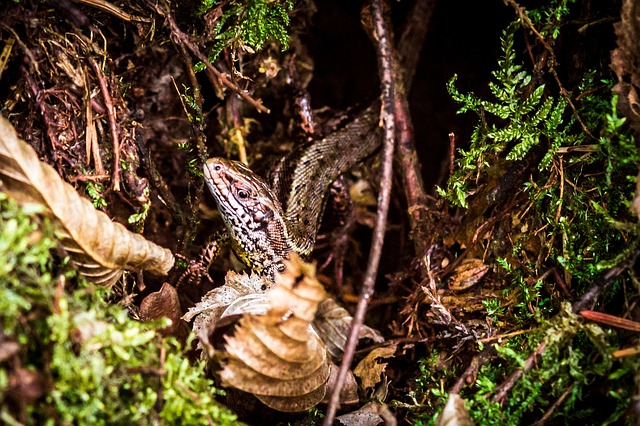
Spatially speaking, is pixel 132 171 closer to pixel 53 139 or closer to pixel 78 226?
pixel 53 139

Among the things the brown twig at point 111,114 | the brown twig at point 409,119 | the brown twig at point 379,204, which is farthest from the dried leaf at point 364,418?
the brown twig at point 111,114

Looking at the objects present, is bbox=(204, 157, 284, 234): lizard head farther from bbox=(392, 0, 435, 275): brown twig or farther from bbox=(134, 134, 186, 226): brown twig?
bbox=(392, 0, 435, 275): brown twig

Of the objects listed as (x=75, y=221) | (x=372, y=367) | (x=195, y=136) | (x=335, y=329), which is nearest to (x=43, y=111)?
(x=195, y=136)

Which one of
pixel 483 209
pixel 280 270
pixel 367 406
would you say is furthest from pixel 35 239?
pixel 483 209

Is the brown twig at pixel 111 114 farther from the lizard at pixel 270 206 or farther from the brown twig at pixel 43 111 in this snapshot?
the lizard at pixel 270 206

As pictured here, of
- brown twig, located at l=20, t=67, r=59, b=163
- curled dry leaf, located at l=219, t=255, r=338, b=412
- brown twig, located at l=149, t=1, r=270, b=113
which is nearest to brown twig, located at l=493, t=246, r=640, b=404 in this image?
curled dry leaf, located at l=219, t=255, r=338, b=412

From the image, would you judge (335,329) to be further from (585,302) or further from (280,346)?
(585,302)
